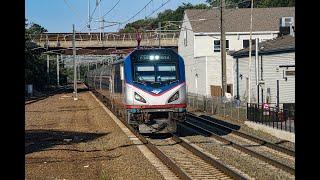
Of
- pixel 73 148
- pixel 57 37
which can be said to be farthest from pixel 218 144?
pixel 57 37

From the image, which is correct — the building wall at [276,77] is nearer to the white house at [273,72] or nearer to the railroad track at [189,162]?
the white house at [273,72]

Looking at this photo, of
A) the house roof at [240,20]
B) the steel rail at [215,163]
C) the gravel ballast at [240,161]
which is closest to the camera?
the steel rail at [215,163]

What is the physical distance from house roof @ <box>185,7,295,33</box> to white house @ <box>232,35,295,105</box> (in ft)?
44.8

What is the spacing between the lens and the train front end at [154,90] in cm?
1883

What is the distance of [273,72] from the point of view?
35562 mm

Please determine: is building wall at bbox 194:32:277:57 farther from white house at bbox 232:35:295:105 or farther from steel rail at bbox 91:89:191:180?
steel rail at bbox 91:89:191:180

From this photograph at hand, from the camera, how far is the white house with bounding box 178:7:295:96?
5019 centimetres

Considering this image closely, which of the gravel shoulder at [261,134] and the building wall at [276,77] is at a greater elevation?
the building wall at [276,77]

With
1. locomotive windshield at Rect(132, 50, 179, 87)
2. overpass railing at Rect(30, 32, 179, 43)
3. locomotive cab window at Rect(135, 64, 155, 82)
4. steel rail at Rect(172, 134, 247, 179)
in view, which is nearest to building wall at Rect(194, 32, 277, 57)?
overpass railing at Rect(30, 32, 179, 43)

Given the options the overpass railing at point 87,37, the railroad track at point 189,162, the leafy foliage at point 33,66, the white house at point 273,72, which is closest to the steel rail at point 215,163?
the railroad track at point 189,162

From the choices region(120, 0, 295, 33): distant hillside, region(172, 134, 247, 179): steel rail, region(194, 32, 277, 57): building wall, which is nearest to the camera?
region(172, 134, 247, 179): steel rail
